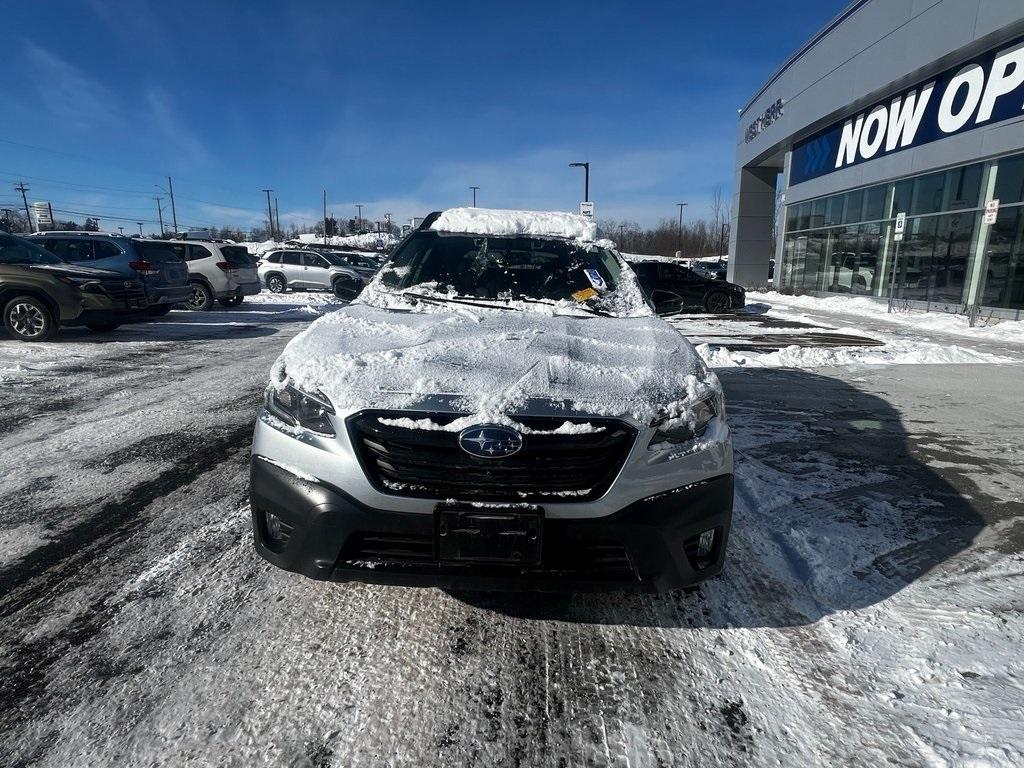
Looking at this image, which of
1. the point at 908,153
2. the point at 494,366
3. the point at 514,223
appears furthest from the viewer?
the point at 908,153

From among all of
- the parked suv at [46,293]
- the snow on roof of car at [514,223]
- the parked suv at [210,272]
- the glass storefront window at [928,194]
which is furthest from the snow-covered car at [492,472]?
the glass storefront window at [928,194]

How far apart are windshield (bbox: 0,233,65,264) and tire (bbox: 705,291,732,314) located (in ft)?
49.8

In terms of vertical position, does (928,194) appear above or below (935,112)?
below

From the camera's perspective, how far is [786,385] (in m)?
7.01

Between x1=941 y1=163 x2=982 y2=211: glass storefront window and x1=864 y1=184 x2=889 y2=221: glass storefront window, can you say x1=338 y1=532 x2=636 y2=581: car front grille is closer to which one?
x1=941 y1=163 x2=982 y2=211: glass storefront window

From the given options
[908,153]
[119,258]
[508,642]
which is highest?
[908,153]

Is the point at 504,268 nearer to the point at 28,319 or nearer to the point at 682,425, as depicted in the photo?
the point at 682,425

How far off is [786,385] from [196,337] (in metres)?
9.95

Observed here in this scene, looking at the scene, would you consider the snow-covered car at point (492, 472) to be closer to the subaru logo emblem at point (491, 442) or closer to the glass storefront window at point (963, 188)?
the subaru logo emblem at point (491, 442)

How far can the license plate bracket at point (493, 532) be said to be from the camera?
1968 millimetres

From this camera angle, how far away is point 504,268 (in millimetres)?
3768

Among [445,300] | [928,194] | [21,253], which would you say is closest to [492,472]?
[445,300]

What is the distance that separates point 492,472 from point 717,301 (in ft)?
52.7

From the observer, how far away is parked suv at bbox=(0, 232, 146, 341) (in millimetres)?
8500
